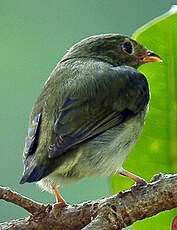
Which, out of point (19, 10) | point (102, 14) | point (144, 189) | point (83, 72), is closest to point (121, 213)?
point (144, 189)

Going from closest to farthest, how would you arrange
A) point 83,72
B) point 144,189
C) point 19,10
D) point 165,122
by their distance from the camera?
point 144,189 → point 165,122 → point 83,72 → point 19,10

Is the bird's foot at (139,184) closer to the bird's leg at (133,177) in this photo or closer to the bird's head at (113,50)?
the bird's leg at (133,177)

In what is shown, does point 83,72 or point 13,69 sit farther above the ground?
point 83,72

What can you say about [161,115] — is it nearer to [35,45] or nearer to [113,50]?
[113,50]

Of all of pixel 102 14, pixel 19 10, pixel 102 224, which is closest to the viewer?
pixel 102 224

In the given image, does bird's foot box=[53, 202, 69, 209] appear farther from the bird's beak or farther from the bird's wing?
the bird's beak

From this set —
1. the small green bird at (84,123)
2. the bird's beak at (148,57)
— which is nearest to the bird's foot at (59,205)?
the small green bird at (84,123)

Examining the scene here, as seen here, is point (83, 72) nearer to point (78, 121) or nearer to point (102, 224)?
point (78, 121)
